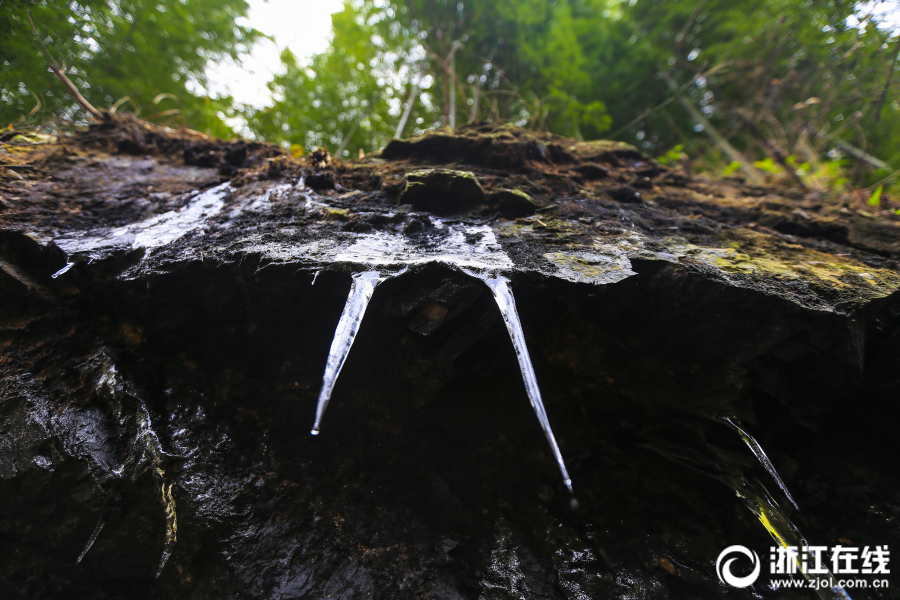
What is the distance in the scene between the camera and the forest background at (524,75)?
340 centimetres

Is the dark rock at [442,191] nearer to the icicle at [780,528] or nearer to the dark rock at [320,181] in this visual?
the dark rock at [320,181]

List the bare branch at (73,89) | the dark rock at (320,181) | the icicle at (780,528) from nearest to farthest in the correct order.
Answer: the icicle at (780,528)
the dark rock at (320,181)
the bare branch at (73,89)

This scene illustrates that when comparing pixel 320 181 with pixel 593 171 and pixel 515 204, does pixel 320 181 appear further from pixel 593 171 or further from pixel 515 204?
pixel 593 171

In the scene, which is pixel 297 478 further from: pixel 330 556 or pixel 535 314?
pixel 535 314

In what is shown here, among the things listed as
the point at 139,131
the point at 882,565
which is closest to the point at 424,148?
the point at 139,131

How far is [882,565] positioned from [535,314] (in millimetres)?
2091

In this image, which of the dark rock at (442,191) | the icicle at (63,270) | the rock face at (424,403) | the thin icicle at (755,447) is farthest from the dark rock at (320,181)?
the thin icicle at (755,447)

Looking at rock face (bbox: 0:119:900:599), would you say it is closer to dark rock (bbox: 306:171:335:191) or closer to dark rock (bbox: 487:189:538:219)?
dark rock (bbox: 487:189:538:219)

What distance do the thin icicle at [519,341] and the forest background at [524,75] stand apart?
128 inches

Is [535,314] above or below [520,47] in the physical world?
below

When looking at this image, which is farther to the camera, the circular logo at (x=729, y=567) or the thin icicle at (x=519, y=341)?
the circular logo at (x=729, y=567)

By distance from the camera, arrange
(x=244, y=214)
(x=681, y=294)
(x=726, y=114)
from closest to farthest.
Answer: (x=681, y=294)
(x=244, y=214)
(x=726, y=114)

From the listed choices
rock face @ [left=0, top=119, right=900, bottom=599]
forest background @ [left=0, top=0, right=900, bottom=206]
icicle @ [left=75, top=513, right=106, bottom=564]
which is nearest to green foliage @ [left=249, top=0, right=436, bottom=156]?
forest background @ [left=0, top=0, right=900, bottom=206]

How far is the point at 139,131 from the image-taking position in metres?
3.40
